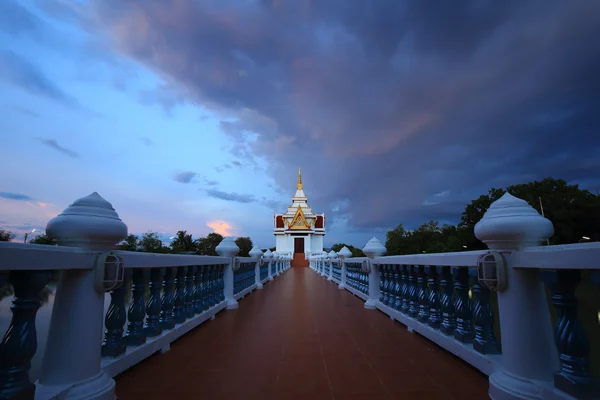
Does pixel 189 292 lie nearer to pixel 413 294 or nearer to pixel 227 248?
pixel 227 248

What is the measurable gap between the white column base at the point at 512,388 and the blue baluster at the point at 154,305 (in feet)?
8.15

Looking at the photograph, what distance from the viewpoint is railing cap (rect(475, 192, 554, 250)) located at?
1767 millimetres

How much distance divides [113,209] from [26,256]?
2.15ft

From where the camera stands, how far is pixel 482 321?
2.30 metres

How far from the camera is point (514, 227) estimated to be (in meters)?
1.77

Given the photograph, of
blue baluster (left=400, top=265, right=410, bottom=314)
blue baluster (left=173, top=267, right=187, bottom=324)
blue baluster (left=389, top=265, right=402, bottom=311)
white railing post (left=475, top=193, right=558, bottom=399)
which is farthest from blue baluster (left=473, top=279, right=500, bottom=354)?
blue baluster (left=173, top=267, right=187, bottom=324)

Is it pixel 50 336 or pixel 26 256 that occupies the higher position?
pixel 26 256

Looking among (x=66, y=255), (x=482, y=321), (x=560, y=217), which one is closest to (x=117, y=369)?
(x=66, y=255)

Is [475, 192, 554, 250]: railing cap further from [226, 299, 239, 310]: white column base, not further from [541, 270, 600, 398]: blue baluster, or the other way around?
[226, 299, 239, 310]: white column base

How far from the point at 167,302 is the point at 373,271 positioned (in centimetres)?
333

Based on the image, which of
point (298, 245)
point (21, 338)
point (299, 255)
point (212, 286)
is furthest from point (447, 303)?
point (298, 245)

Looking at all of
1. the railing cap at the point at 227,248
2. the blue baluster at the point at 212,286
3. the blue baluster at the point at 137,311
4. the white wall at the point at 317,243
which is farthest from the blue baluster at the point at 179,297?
the white wall at the point at 317,243

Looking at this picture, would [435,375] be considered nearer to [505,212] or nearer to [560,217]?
[505,212]

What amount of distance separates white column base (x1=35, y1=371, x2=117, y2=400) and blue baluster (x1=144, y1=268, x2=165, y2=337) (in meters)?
1.05
